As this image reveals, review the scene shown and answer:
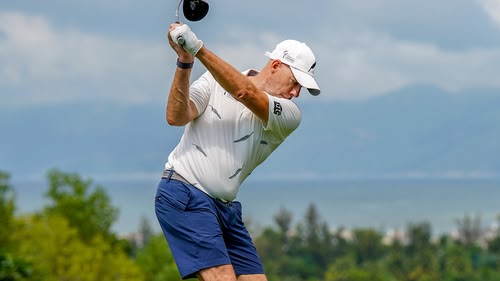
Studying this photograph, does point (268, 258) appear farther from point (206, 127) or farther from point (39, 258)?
point (206, 127)

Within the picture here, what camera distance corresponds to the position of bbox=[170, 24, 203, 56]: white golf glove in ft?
29.7

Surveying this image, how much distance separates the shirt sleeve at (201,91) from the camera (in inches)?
381

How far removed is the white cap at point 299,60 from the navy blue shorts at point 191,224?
1.13 metres

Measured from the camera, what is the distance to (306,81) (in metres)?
9.73

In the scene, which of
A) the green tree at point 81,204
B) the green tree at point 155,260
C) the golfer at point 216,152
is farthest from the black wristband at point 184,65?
the green tree at point 155,260

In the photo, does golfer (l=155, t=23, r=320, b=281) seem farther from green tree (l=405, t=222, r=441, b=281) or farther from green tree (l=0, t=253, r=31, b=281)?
green tree (l=405, t=222, r=441, b=281)

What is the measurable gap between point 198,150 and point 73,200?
84.1m

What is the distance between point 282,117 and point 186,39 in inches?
46.4

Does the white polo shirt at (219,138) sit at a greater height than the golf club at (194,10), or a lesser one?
lesser

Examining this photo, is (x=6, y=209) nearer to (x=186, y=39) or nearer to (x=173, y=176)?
(x=173, y=176)

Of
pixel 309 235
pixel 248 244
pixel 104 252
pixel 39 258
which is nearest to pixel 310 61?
pixel 248 244

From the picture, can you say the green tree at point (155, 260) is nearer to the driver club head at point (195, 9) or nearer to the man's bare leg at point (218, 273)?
the man's bare leg at point (218, 273)

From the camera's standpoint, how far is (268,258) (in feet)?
555

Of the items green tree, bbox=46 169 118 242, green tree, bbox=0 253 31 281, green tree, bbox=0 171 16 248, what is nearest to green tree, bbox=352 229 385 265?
green tree, bbox=46 169 118 242
